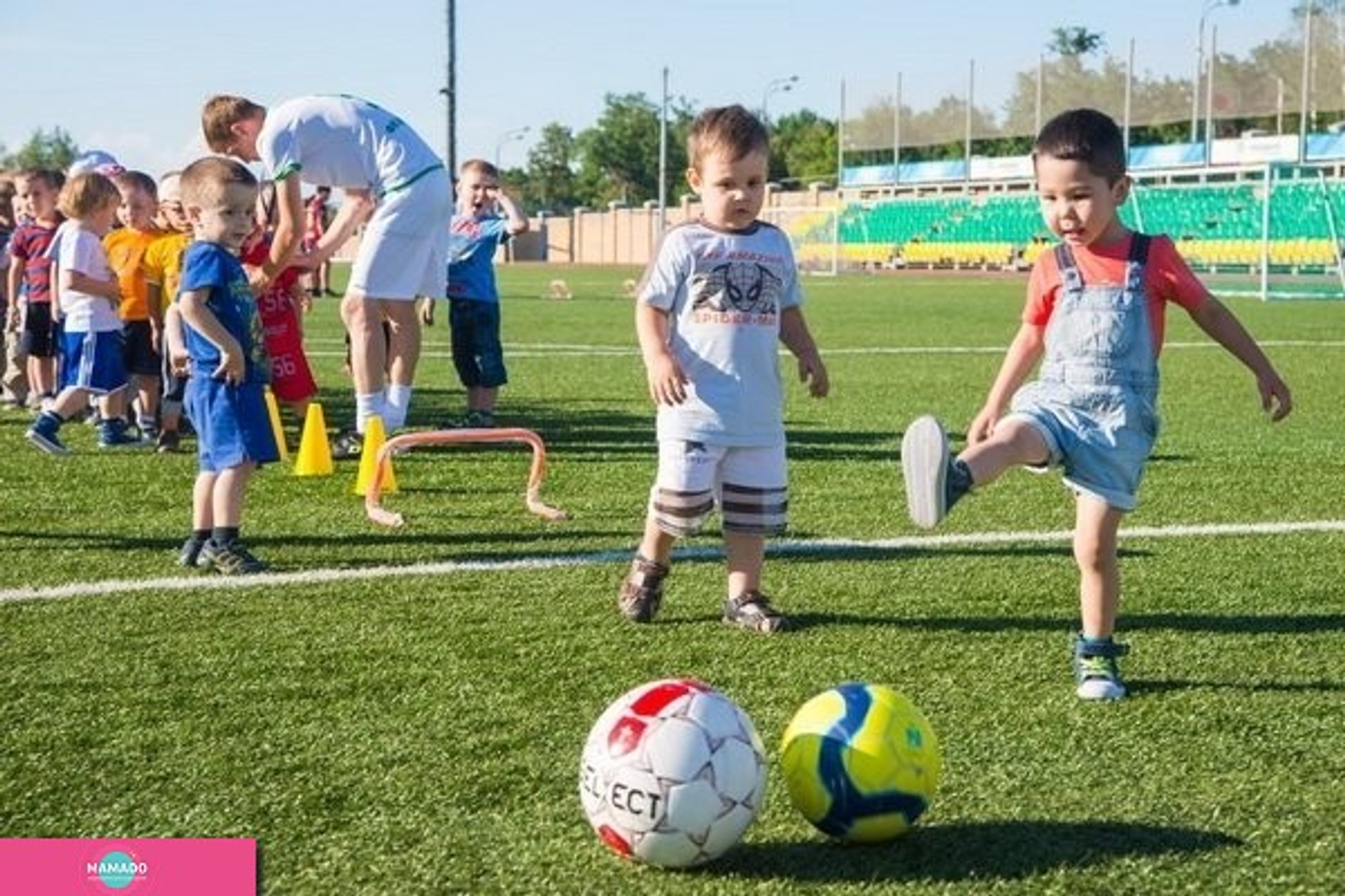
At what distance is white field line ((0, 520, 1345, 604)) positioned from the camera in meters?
5.69

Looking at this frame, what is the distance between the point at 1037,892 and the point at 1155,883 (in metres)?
0.22

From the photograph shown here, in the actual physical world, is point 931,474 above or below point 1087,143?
below

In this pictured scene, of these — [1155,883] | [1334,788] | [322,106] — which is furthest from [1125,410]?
[322,106]

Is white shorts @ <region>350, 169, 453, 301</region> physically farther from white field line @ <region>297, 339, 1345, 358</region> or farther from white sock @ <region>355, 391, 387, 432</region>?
white field line @ <region>297, 339, 1345, 358</region>

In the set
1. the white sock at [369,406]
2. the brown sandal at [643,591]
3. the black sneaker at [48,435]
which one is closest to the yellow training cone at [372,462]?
the white sock at [369,406]

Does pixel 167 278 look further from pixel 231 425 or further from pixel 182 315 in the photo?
pixel 231 425

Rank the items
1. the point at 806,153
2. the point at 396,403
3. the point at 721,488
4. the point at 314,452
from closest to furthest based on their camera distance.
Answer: the point at 721,488
the point at 314,452
the point at 396,403
the point at 806,153

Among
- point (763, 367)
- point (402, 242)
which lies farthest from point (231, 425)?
point (402, 242)

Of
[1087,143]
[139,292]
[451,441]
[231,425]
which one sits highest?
[1087,143]

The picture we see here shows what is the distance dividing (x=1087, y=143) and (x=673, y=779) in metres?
2.21

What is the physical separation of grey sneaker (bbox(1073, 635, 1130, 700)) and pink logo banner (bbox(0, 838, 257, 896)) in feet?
7.09

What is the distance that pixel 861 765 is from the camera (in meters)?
3.25

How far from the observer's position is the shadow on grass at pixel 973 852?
10.2 feet

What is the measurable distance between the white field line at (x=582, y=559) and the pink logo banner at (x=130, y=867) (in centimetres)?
262
